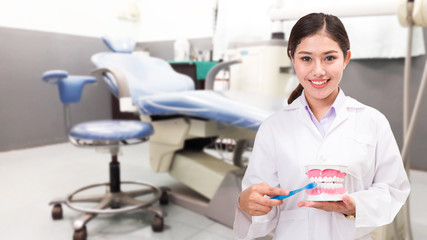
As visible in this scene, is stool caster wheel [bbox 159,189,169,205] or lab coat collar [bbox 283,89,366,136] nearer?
lab coat collar [bbox 283,89,366,136]

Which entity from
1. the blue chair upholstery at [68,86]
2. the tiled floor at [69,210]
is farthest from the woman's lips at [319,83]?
the blue chair upholstery at [68,86]

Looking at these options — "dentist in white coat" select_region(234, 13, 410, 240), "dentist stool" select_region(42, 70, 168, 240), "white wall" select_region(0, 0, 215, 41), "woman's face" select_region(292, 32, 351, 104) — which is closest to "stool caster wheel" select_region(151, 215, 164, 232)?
"dentist stool" select_region(42, 70, 168, 240)

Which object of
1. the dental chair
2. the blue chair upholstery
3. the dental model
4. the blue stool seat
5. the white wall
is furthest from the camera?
the white wall

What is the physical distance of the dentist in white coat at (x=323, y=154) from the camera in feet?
1.77

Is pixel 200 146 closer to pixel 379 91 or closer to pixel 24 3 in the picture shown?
pixel 379 91

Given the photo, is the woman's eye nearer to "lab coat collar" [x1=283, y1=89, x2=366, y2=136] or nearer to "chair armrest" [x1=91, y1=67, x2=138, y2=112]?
"lab coat collar" [x1=283, y1=89, x2=366, y2=136]

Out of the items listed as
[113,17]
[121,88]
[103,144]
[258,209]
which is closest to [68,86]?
[121,88]

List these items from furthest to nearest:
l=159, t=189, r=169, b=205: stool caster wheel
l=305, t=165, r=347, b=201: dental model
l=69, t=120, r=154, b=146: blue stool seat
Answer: l=159, t=189, r=169, b=205: stool caster wheel
l=69, t=120, r=154, b=146: blue stool seat
l=305, t=165, r=347, b=201: dental model

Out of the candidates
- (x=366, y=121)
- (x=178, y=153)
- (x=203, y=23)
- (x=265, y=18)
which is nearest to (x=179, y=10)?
(x=203, y=23)

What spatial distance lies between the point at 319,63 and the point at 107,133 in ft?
4.13

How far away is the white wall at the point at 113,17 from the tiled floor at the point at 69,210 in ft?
4.92

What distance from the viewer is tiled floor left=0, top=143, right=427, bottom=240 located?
163 cm

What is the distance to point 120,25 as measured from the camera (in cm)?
436

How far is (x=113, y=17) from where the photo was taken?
4.26 m
